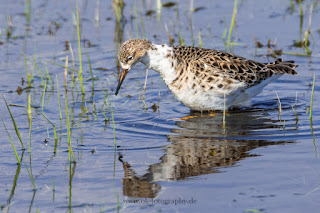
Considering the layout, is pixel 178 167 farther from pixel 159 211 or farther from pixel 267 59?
pixel 267 59

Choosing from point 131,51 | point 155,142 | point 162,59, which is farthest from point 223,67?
point 155,142

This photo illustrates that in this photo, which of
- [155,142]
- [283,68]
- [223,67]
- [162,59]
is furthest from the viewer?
[283,68]

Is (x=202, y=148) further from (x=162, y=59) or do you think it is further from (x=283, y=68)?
(x=283, y=68)

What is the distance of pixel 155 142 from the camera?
7.20 metres

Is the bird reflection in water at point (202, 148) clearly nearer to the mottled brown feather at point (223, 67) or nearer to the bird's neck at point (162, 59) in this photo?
the mottled brown feather at point (223, 67)

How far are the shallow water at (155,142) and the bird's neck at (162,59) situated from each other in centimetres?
69

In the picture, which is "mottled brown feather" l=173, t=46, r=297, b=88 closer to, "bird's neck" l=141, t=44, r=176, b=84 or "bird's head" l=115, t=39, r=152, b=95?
"bird's neck" l=141, t=44, r=176, b=84

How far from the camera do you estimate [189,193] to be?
18.0 ft

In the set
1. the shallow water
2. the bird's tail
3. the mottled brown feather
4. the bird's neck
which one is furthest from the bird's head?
the bird's tail

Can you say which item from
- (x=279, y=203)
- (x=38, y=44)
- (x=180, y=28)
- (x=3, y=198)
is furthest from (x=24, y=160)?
(x=180, y=28)

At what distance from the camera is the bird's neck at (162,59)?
8391 mm

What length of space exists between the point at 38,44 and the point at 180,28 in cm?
330

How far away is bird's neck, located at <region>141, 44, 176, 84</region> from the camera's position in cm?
839

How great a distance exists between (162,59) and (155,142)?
66.0 inches
